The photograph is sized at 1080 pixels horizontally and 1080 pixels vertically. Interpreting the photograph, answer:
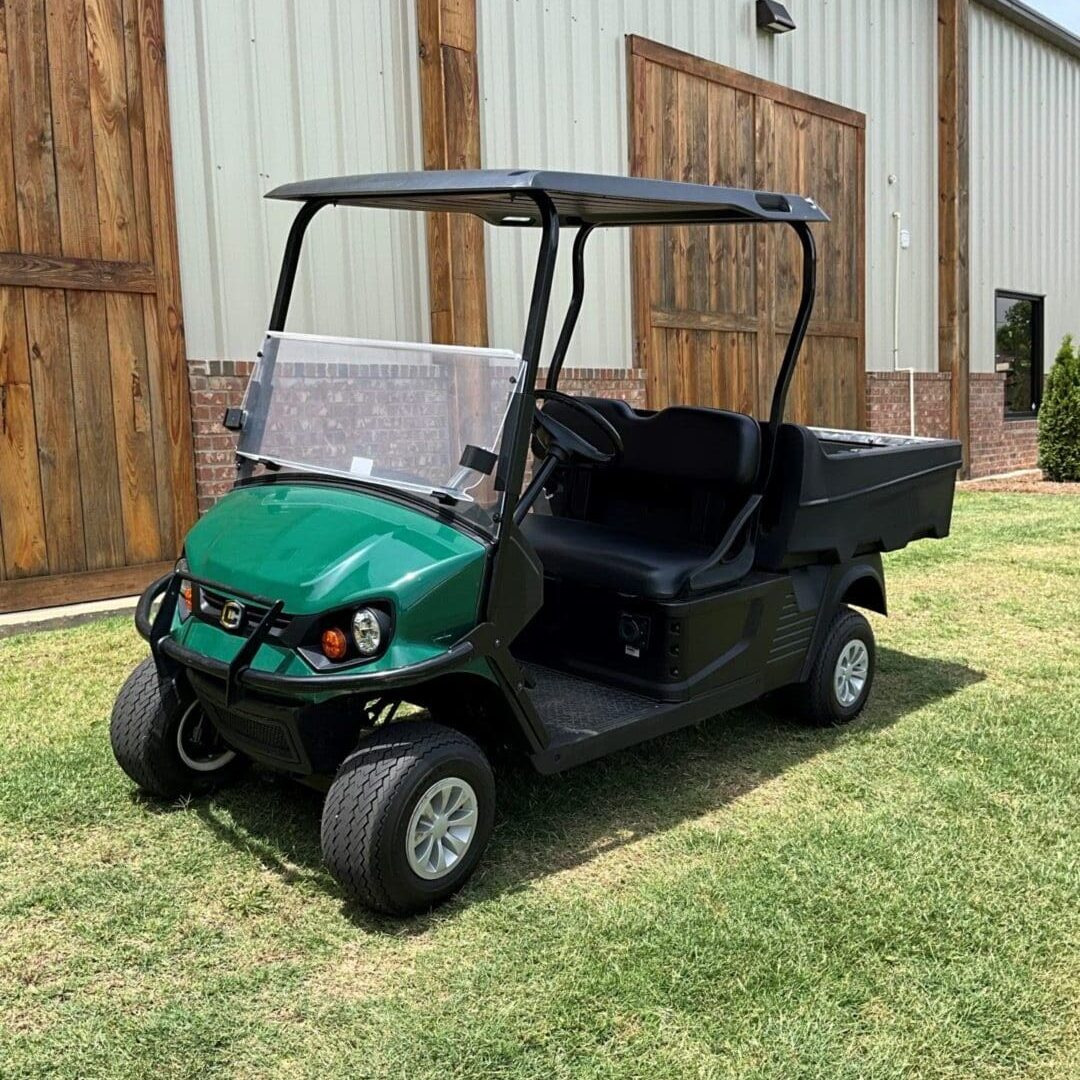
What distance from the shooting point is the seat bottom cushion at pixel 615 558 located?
3.62m

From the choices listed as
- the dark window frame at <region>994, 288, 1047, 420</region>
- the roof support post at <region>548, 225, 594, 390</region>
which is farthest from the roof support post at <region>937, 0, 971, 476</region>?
the roof support post at <region>548, 225, 594, 390</region>

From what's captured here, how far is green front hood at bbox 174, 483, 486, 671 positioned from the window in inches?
484

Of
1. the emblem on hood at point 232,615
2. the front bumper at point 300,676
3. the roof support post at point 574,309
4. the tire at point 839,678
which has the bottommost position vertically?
the tire at point 839,678

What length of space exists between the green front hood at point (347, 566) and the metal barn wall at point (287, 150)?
3613mm

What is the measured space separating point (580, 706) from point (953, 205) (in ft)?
34.9

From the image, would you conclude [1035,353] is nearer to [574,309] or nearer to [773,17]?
[773,17]

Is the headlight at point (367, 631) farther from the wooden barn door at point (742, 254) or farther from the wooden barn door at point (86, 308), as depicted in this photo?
the wooden barn door at point (742, 254)

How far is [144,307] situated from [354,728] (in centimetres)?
397

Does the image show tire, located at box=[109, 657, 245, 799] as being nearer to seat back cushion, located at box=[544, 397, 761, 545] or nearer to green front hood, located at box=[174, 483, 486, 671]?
green front hood, located at box=[174, 483, 486, 671]

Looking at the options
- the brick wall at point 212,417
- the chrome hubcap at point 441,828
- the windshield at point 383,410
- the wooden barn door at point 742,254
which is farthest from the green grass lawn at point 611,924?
the wooden barn door at point 742,254

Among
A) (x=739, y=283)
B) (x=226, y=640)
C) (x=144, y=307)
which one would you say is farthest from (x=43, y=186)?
(x=739, y=283)

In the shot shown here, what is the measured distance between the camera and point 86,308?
5992 millimetres

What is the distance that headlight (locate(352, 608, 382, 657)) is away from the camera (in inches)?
110

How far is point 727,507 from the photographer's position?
406 cm
